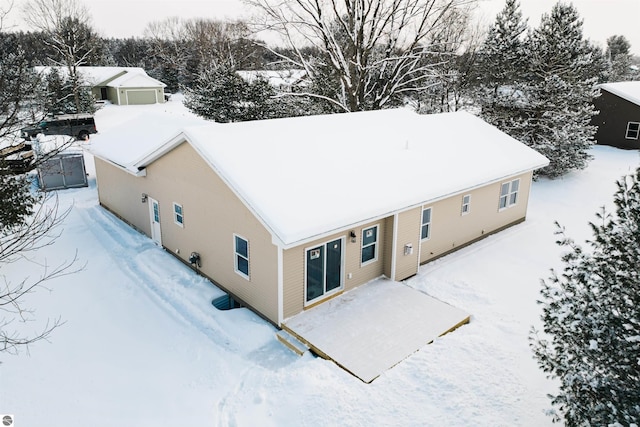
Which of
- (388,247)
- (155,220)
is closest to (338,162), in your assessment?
(388,247)

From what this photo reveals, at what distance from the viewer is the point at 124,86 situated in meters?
46.8

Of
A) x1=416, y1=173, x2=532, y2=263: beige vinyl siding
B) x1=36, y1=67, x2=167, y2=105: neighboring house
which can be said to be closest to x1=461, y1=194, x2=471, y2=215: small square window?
x1=416, y1=173, x2=532, y2=263: beige vinyl siding

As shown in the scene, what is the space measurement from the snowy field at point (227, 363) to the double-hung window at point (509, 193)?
2.57 metres

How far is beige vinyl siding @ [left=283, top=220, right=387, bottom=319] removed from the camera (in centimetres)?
1005

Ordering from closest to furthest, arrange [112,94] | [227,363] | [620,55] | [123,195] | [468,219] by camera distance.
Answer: [227,363] → [468,219] → [123,195] → [620,55] → [112,94]

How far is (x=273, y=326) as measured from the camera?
1037cm

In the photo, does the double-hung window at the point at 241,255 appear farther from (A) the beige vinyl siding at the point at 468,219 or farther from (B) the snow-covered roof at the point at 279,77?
(B) the snow-covered roof at the point at 279,77

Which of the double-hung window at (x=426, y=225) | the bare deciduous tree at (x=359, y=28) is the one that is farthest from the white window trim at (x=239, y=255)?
the bare deciduous tree at (x=359, y=28)

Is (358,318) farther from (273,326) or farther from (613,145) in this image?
(613,145)

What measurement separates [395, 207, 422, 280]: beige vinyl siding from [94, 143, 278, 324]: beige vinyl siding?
3927mm

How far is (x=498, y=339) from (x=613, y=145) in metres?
25.2

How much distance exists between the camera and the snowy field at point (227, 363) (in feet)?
25.2

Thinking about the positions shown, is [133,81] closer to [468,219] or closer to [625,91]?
[468,219]

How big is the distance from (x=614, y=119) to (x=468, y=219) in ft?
66.9
